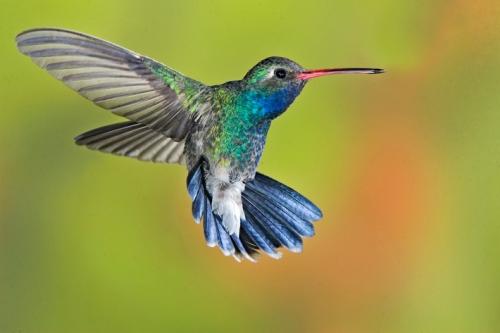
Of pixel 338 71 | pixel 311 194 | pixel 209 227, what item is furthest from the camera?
pixel 311 194

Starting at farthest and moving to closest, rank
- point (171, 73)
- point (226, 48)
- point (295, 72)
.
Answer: point (226, 48) < point (171, 73) < point (295, 72)

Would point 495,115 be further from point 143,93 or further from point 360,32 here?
point 143,93

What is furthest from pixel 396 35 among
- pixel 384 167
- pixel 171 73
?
pixel 171 73

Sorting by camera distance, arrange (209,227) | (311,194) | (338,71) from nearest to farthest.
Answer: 1. (338,71)
2. (209,227)
3. (311,194)

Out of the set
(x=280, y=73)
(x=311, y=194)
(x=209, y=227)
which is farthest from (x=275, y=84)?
(x=311, y=194)

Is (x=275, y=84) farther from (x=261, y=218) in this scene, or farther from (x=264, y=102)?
(x=261, y=218)

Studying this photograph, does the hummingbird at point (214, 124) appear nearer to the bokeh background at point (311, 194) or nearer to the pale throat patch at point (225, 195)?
the pale throat patch at point (225, 195)

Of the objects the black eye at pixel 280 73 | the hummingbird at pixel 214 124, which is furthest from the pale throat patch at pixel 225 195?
the black eye at pixel 280 73

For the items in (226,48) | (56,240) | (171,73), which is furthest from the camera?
(56,240)
